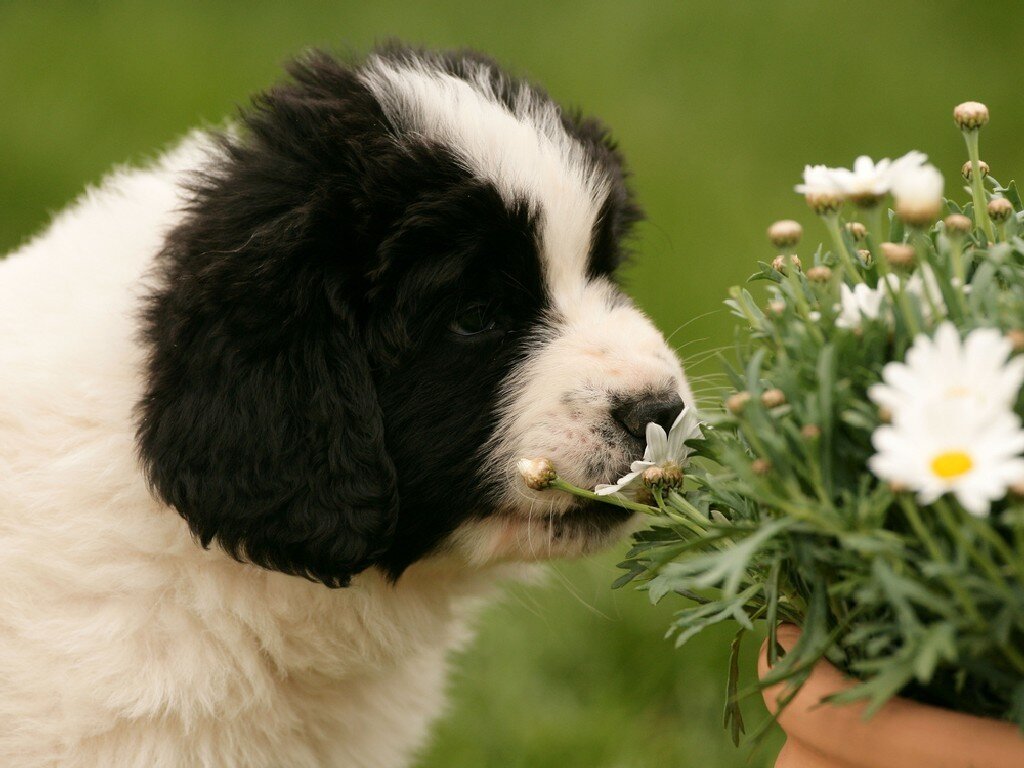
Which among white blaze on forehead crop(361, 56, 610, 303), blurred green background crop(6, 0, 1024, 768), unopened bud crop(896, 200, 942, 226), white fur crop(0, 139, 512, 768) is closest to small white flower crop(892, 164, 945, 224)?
unopened bud crop(896, 200, 942, 226)

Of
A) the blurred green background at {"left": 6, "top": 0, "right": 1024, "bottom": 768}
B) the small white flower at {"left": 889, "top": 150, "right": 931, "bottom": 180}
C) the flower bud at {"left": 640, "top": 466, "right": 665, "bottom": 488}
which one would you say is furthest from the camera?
the blurred green background at {"left": 6, "top": 0, "right": 1024, "bottom": 768}

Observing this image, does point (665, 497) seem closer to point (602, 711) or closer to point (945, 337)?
point (945, 337)

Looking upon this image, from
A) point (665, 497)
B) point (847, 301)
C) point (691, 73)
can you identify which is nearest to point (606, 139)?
point (665, 497)

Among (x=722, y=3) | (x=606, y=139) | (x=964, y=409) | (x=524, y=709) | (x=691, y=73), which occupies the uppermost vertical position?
(x=722, y=3)

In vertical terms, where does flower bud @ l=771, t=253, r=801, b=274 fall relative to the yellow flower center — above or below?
above

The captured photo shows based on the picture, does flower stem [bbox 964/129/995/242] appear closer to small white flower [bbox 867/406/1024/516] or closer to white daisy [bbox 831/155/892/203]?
white daisy [bbox 831/155/892/203]

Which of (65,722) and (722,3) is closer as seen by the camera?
(65,722)

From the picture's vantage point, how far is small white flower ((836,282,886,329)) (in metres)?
1.46

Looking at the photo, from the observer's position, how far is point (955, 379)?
4.09ft

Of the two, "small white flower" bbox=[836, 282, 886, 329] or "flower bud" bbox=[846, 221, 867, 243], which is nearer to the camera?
"small white flower" bbox=[836, 282, 886, 329]

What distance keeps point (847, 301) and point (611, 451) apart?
0.72 metres

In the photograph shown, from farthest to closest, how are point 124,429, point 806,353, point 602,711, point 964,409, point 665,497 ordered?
point 602,711
point 124,429
point 665,497
point 806,353
point 964,409

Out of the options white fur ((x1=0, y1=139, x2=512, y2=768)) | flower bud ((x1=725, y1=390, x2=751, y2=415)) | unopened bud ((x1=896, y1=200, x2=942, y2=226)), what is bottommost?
white fur ((x1=0, y1=139, x2=512, y2=768))

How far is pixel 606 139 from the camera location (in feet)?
9.46
